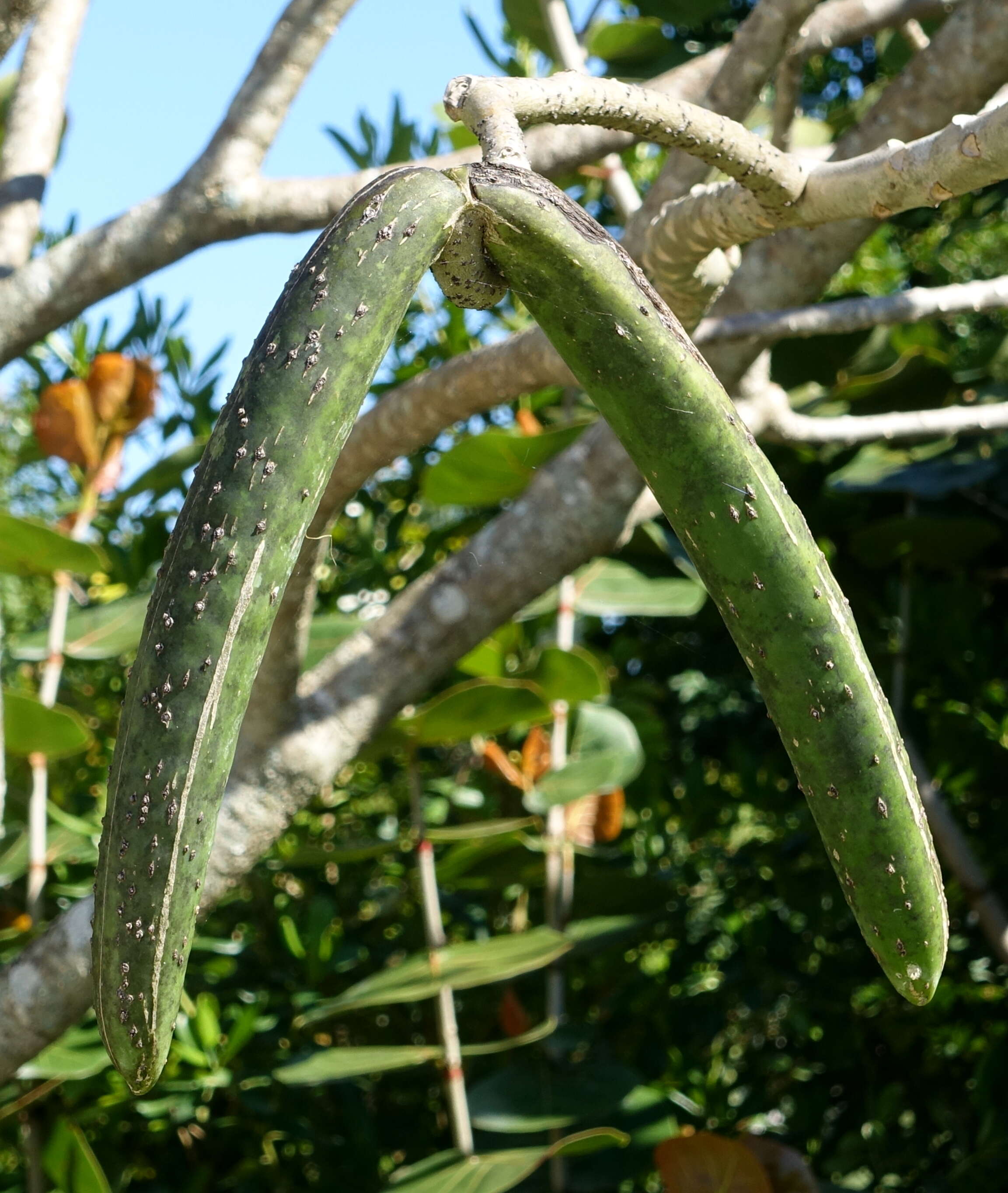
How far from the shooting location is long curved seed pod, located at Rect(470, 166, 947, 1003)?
514 millimetres

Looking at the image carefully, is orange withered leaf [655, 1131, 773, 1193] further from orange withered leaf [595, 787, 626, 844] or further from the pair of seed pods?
the pair of seed pods

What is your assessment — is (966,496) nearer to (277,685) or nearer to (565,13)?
(565,13)

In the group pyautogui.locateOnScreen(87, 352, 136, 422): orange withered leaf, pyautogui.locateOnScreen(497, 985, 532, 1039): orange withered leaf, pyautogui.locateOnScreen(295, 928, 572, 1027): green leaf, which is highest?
pyautogui.locateOnScreen(87, 352, 136, 422): orange withered leaf

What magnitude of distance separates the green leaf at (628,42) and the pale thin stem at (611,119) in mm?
1122

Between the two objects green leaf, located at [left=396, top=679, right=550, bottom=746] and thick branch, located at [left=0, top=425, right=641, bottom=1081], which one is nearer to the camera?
thick branch, located at [left=0, top=425, right=641, bottom=1081]

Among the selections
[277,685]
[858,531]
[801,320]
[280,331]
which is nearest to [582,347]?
[280,331]

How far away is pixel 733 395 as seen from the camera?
1322mm

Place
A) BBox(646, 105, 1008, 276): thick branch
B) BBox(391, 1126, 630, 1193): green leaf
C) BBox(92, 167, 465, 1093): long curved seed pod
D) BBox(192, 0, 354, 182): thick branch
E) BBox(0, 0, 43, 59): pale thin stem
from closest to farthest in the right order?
BBox(92, 167, 465, 1093): long curved seed pod
BBox(646, 105, 1008, 276): thick branch
BBox(0, 0, 43, 59): pale thin stem
BBox(391, 1126, 630, 1193): green leaf
BBox(192, 0, 354, 182): thick branch

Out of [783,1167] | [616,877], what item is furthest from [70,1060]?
[783,1167]

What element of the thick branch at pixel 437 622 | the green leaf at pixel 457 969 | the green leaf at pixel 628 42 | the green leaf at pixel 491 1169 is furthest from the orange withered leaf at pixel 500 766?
the green leaf at pixel 628 42

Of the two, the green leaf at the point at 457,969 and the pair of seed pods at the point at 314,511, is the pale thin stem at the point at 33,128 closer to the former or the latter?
the green leaf at the point at 457,969

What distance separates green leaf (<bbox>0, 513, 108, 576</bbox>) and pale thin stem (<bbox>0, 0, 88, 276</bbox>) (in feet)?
1.28

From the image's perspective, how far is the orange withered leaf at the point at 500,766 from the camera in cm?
168

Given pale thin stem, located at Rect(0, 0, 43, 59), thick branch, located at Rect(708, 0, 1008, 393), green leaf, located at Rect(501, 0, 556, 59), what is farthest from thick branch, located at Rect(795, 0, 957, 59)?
pale thin stem, located at Rect(0, 0, 43, 59)
